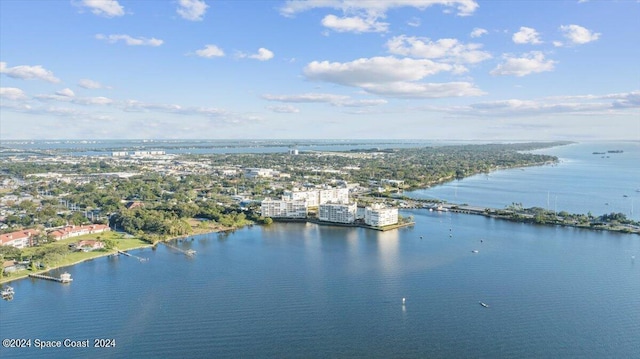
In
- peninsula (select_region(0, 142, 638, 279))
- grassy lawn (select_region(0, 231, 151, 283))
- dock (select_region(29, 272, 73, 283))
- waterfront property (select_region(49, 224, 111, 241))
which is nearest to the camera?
dock (select_region(29, 272, 73, 283))

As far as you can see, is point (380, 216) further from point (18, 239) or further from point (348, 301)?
point (18, 239)

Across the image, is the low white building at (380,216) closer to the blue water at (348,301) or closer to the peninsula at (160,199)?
the peninsula at (160,199)

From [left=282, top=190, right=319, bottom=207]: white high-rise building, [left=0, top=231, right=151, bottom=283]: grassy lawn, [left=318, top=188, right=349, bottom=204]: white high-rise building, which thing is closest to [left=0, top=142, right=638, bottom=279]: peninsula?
[left=0, top=231, right=151, bottom=283]: grassy lawn

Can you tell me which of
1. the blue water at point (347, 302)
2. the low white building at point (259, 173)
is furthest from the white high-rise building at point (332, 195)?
the low white building at point (259, 173)

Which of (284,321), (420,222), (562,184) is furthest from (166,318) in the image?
(562,184)

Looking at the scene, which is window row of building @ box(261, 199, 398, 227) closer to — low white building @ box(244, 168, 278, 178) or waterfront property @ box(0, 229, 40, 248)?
waterfront property @ box(0, 229, 40, 248)

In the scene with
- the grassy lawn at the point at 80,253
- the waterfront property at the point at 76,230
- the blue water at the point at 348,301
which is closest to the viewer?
the blue water at the point at 348,301
